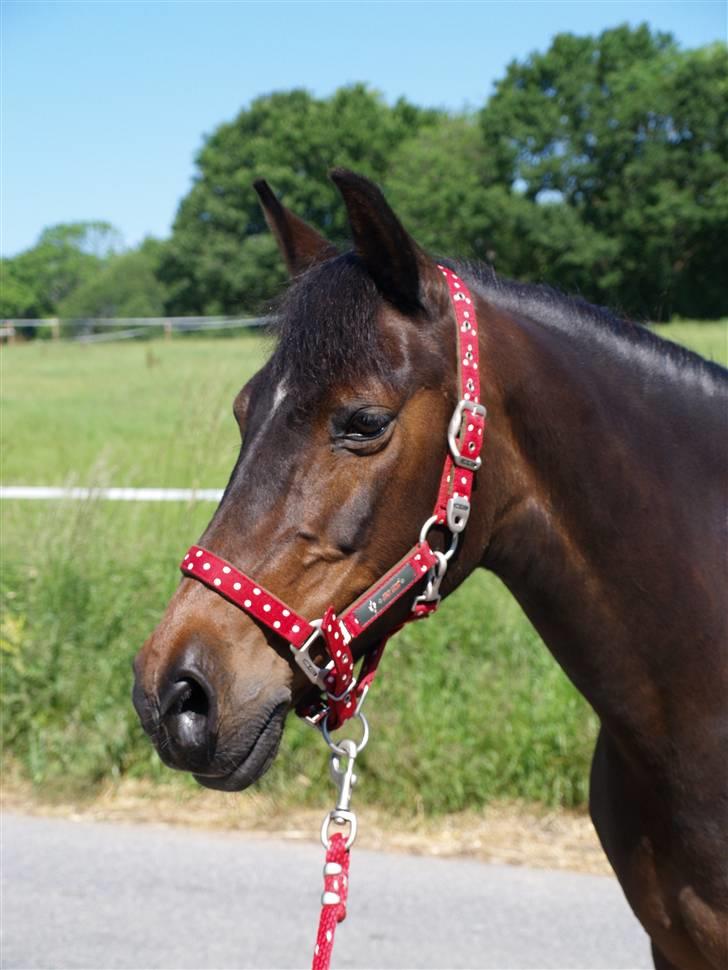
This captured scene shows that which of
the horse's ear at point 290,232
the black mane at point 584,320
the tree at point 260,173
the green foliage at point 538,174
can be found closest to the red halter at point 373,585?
the black mane at point 584,320

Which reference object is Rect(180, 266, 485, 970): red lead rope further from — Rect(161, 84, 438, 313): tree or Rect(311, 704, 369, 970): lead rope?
Rect(161, 84, 438, 313): tree

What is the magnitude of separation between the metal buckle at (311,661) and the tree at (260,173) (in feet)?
128

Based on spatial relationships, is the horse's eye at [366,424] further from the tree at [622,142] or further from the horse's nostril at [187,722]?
the tree at [622,142]

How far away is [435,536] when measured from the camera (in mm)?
1783

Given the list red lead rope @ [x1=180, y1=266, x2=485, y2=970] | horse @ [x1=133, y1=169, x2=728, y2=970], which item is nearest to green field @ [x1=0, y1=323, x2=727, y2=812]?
horse @ [x1=133, y1=169, x2=728, y2=970]

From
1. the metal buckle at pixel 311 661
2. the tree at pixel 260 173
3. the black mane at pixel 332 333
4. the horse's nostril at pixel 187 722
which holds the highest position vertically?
the tree at pixel 260 173

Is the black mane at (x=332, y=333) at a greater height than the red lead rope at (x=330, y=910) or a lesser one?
greater

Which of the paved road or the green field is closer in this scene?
the paved road

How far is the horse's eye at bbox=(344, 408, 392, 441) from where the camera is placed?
67.2 inches

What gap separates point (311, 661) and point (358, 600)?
131 mm

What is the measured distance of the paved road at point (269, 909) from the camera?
11.3 ft

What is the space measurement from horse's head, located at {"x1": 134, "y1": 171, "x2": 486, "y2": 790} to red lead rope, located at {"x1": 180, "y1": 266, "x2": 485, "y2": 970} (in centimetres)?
2

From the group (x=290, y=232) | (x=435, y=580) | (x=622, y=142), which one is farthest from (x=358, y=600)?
(x=622, y=142)

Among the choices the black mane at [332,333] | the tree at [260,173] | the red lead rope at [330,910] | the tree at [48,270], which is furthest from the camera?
the tree at [260,173]
